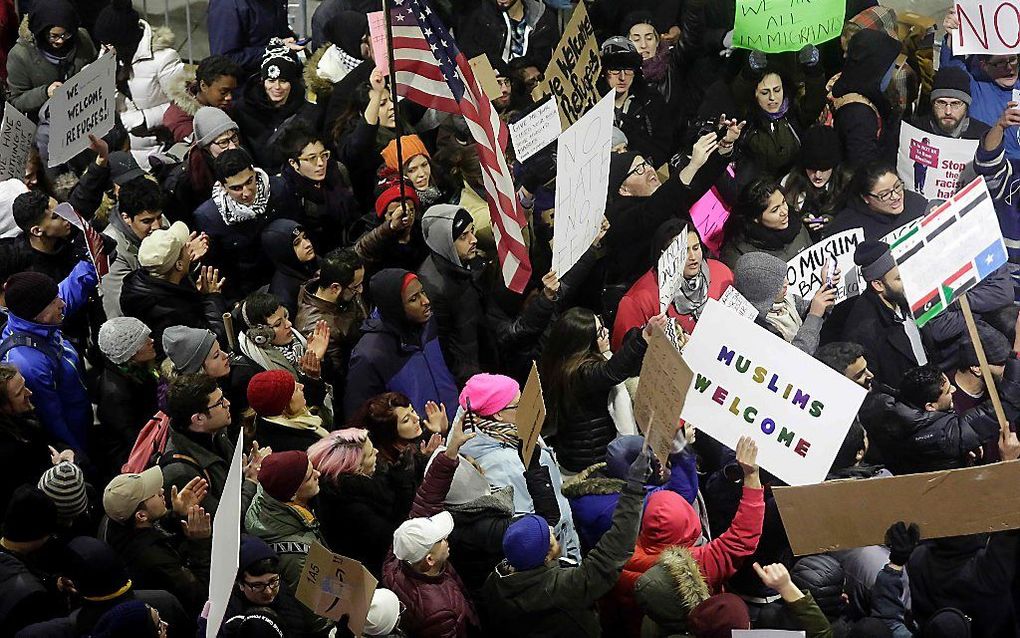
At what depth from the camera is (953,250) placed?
21.2ft

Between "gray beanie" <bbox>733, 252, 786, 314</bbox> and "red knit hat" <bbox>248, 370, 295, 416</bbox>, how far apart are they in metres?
2.41

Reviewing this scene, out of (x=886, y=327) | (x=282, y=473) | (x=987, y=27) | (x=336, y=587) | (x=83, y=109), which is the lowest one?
(x=886, y=327)

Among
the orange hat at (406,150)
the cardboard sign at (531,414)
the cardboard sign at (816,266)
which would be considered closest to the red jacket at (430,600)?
the cardboard sign at (531,414)

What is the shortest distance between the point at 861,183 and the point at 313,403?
3.35 metres

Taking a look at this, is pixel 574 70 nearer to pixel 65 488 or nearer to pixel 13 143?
pixel 13 143

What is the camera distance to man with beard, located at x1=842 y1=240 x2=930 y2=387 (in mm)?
7316

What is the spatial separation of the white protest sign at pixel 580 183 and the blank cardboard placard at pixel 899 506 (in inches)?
68.8

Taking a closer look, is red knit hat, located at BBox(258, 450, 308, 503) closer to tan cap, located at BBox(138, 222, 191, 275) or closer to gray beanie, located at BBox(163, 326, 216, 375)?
gray beanie, located at BBox(163, 326, 216, 375)

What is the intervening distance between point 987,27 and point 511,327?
380 centimetres

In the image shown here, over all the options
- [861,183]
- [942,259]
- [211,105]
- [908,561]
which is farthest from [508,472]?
[211,105]

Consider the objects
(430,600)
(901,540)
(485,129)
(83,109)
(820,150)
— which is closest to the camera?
(430,600)

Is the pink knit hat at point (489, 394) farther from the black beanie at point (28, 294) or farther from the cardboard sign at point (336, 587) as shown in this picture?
the black beanie at point (28, 294)

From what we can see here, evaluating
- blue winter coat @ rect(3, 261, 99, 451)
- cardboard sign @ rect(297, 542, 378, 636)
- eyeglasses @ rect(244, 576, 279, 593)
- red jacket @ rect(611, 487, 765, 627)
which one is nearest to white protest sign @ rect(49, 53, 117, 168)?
blue winter coat @ rect(3, 261, 99, 451)

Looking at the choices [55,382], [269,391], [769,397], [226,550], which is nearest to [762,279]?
[769,397]
